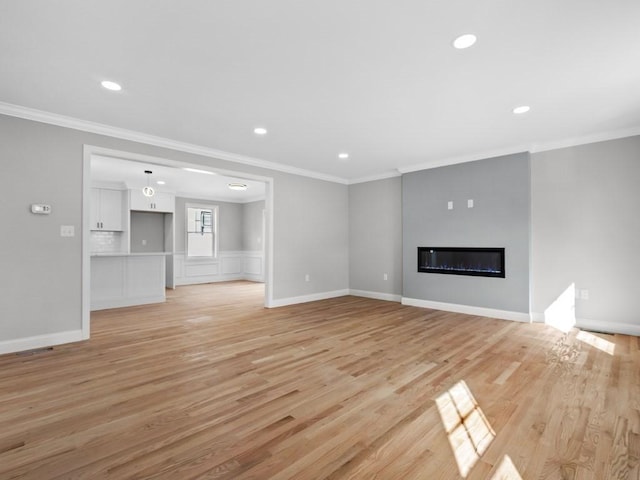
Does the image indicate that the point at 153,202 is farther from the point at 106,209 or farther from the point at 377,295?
the point at 377,295

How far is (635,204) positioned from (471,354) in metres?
2.96

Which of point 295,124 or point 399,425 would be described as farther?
point 295,124

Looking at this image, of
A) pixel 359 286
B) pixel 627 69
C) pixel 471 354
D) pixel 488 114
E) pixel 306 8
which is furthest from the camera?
pixel 359 286

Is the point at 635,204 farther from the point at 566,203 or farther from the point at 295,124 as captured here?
the point at 295,124

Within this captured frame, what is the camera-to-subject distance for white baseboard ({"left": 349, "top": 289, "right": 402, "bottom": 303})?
6.21 meters

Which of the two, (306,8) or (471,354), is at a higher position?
(306,8)

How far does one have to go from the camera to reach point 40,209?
346 centimetres

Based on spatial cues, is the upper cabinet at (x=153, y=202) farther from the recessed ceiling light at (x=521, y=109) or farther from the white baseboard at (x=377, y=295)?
the recessed ceiling light at (x=521, y=109)

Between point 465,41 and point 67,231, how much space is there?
441 centimetres

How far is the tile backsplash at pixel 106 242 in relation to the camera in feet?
25.6

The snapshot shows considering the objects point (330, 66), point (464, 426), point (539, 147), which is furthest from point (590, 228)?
point (330, 66)

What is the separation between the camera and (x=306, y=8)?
6.20 feet

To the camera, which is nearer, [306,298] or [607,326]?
[607,326]

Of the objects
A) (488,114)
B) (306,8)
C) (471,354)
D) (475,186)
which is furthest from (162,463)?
(475,186)
